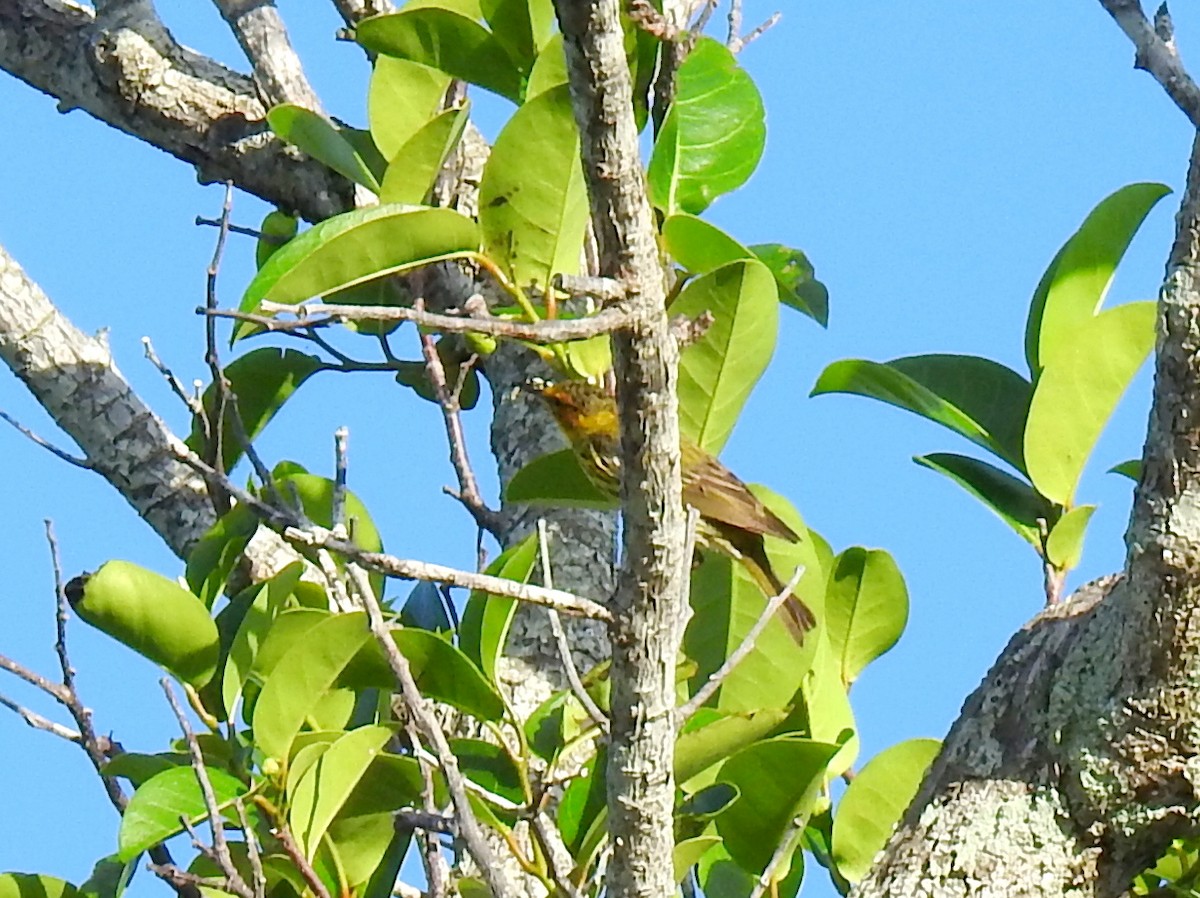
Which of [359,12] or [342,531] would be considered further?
[359,12]

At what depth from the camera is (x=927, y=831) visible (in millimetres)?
1667

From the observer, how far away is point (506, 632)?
6.66ft

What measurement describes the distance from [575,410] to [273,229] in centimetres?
77

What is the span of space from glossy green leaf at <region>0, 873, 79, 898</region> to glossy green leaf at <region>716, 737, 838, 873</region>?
79cm

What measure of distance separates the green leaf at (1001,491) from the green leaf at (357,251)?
26.7 inches

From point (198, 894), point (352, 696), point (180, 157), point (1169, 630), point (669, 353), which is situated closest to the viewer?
point (669, 353)

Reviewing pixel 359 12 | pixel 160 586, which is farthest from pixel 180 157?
pixel 160 586

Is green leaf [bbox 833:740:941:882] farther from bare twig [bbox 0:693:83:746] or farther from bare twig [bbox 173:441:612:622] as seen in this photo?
bare twig [bbox 0:693:83:746]

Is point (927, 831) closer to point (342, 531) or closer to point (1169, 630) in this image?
point (1169, 630)

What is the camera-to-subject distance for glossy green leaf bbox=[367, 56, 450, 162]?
2.32 meters

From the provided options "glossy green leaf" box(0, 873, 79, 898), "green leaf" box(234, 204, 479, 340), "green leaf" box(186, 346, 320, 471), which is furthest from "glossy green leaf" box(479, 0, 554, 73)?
"glossy green leaf" box(0, 873, 79, 898)

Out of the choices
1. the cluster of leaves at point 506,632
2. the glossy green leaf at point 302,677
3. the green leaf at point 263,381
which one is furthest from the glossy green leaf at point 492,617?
the green leaf at point 263,381

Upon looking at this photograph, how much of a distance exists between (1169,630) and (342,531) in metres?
0.80

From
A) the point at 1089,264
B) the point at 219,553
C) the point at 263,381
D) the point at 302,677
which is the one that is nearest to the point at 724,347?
the point at 1089,264
